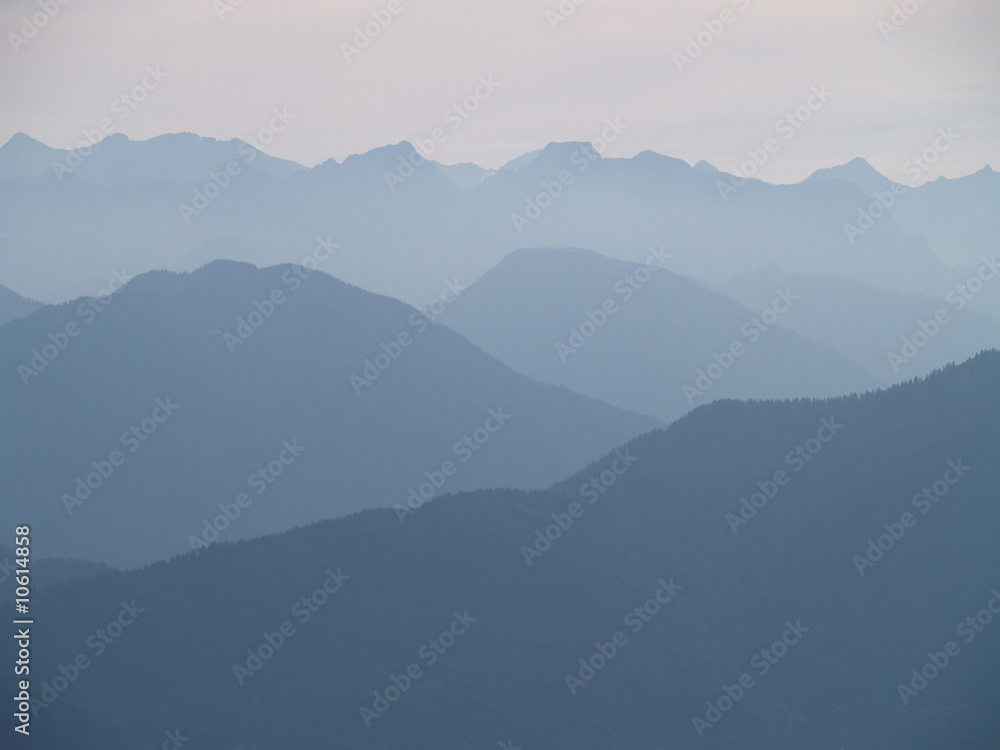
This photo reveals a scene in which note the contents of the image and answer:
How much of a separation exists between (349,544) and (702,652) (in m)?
48.5

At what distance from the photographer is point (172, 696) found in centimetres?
11106

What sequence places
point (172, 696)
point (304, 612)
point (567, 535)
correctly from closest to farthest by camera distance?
1. point (172, 696)
2. point (304, 612)
3. point (567, 535)

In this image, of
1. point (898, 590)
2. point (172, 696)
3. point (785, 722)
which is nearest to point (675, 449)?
point (898, 590)

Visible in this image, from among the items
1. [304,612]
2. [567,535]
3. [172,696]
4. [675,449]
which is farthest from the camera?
[675,449]

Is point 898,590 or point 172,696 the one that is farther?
point 898,590

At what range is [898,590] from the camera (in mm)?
126062

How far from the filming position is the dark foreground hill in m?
109

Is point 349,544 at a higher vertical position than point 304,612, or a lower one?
higher

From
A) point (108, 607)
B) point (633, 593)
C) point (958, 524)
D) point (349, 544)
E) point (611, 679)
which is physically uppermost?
point (958, 524)

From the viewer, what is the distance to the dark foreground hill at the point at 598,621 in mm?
108750

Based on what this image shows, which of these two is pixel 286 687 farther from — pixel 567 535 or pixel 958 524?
pixel 958 524

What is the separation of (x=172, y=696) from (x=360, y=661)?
70.3ft

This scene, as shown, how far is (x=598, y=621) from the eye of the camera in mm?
124938

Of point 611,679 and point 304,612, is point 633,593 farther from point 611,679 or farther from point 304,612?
point 304,612
